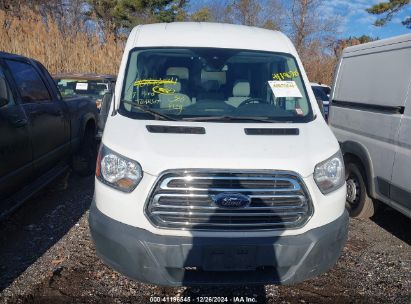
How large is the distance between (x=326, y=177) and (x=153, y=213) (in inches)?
51.1

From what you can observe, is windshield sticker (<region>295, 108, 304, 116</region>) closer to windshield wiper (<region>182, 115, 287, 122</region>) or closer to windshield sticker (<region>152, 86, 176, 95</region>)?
windshield wiper (<region>182, 115, 287, 122</region>)

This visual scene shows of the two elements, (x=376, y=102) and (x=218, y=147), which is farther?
(x=376, y=102)

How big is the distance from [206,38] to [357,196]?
9.24ft

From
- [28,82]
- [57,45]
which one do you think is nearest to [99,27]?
[57,45]

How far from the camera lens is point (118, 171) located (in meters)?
2.92

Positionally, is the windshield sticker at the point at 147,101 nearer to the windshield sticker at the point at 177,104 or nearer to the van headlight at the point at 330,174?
the windshield sticker at the point at 177,104

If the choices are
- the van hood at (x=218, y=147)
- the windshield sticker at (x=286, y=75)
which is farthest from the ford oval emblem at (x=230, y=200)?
the windshield sticker at (x=286, y=75)

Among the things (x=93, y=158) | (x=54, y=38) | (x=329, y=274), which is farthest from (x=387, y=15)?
(x=329, y=274)

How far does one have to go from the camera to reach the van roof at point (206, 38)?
4.05 meters

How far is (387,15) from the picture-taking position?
2616 cm

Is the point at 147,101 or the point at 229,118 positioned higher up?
the point at 147,101

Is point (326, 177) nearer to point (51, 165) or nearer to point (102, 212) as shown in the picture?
point (102, 212)

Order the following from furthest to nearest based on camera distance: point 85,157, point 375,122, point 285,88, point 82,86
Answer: point 82,86, point 85,157, point 375,122, point 285,88

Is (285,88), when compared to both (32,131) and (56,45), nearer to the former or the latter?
(32,131)
